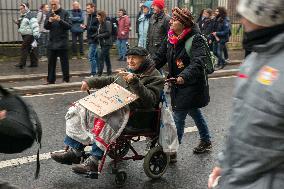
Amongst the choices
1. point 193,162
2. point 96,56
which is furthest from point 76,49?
point 193,162

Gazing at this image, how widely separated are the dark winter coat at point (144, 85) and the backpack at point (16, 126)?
6.89 ft

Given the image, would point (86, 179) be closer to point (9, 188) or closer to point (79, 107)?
point (79, 107)

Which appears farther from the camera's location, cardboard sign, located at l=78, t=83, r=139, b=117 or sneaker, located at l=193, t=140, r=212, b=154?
sneaker, located at l=193, t=140, r=212, b=154

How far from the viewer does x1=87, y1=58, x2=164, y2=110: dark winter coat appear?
15.8 ft

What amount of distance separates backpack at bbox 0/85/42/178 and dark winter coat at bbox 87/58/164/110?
6.89ft

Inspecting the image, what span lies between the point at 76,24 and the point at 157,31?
6.23 metres

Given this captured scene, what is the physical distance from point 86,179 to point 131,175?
1.60ft

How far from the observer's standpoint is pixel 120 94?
4902mm

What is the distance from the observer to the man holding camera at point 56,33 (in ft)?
34.8

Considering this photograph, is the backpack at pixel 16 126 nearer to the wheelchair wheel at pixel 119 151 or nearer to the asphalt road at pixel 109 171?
the asphalt road at pixel 109 171

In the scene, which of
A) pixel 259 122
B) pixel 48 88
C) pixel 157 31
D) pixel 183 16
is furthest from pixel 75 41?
pixel 259 122

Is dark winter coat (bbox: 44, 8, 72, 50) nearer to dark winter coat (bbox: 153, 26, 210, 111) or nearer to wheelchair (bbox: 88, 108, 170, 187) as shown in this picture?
dark winter coat (bbox: 153, 26, 210, 111)

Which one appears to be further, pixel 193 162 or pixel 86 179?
pixel 193 162

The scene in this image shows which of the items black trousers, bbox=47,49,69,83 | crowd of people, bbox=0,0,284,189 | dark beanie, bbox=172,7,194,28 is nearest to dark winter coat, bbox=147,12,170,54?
crowd of people, bbox=0,0,284,189
